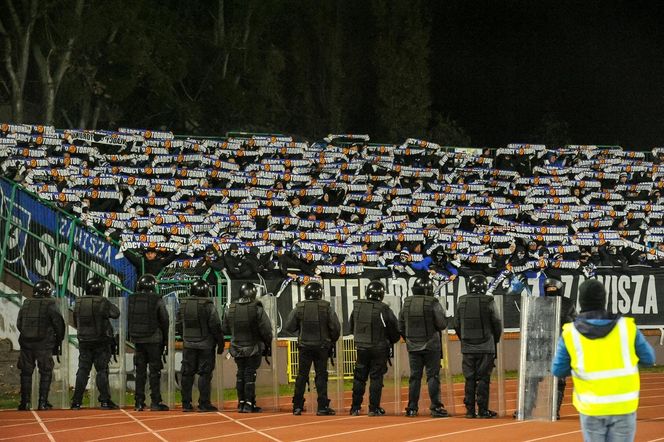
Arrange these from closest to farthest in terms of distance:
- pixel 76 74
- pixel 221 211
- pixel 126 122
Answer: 1. pixel 221 211
2. pixel 76 74
3. pixel 126 122

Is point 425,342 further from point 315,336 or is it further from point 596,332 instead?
point 596,332

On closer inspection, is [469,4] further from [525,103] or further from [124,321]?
[124,321]

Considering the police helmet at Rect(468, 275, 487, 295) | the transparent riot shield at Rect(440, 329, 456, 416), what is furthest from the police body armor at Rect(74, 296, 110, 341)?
the police helmet at Rect(468, 275, 487, 295)

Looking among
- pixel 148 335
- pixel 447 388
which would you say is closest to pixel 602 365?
pixel 447 388

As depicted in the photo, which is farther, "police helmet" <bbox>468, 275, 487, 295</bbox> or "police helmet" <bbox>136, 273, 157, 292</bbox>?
"police helmet" <bbox>136, 273, 157, 292</bbox>

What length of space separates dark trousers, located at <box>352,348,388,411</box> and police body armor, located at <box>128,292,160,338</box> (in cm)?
302

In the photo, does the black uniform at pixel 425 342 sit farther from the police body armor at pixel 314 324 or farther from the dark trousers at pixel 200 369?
the dark trousers at pixel 200 369

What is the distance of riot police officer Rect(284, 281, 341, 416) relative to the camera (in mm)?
15891

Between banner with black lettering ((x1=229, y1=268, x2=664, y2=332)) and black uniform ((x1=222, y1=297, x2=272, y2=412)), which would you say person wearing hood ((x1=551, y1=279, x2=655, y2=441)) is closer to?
black uniform ((x1=222, y1=297, x2=272, y2=412))

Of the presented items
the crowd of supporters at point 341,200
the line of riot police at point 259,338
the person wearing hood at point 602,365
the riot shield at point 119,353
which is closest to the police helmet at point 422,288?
the line of riot police at point 259,338

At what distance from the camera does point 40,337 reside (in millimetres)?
17094

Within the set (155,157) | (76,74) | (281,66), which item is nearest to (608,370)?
(155,157)

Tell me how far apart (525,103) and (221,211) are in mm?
26314

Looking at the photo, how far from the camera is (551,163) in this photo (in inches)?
1213
